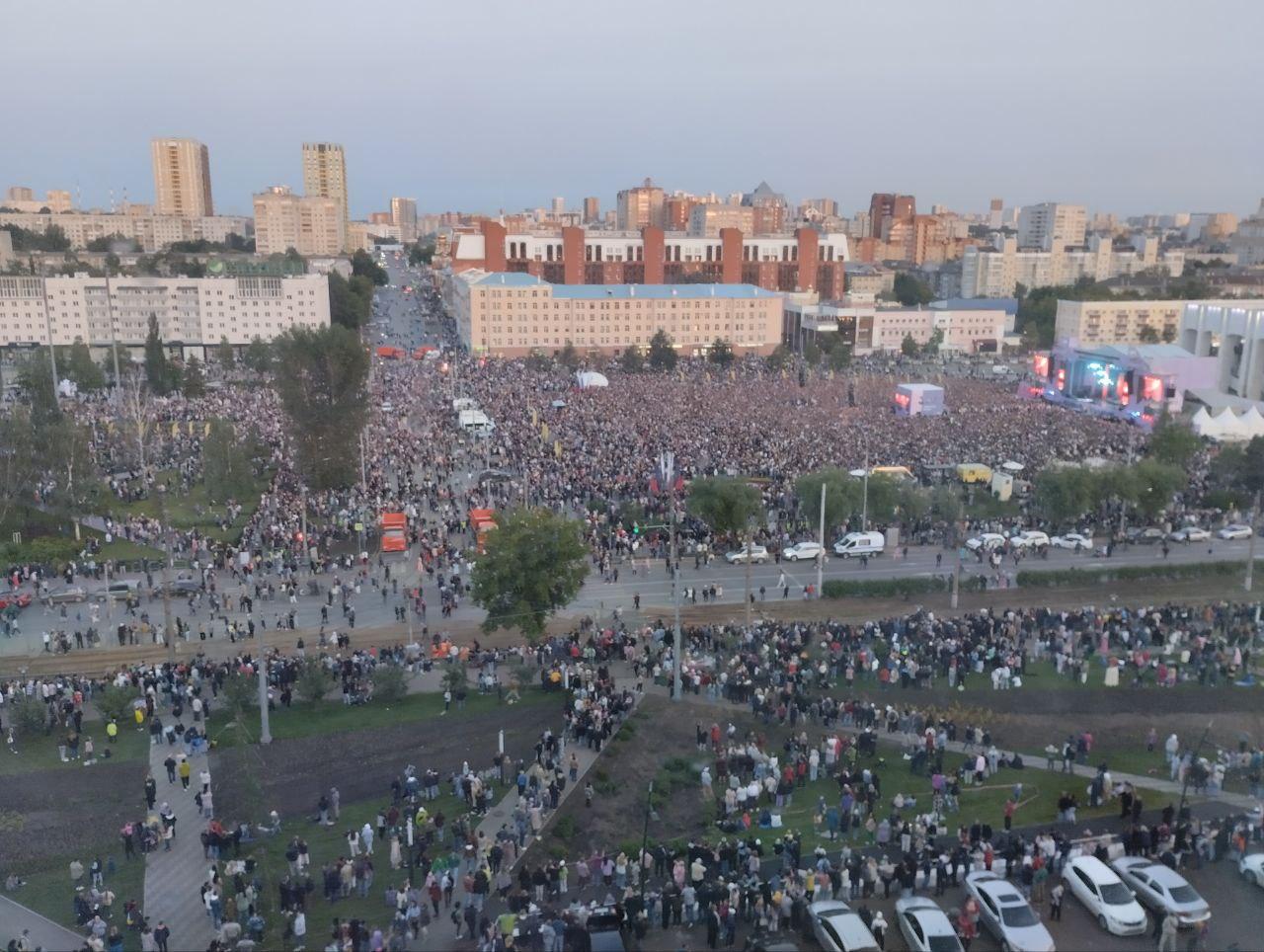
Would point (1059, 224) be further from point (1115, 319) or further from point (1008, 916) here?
point (1008, 916)

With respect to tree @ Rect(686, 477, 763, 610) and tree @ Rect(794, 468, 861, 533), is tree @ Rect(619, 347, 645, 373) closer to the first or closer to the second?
tree @ Rect(794, 468, 861, 533)

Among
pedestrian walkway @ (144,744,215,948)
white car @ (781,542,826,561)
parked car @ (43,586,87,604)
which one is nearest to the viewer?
pedestrian walkway @ (144,744,215,948)

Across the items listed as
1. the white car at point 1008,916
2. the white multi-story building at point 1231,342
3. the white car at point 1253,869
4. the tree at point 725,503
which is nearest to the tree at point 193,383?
the tree at point 725,503

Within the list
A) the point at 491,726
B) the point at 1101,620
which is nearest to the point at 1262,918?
the point at 1101,620

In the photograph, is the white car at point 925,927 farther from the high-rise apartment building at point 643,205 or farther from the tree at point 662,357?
the high-rise apartment building at point 643,205

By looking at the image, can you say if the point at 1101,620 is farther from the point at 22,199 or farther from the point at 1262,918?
the point at 22,199

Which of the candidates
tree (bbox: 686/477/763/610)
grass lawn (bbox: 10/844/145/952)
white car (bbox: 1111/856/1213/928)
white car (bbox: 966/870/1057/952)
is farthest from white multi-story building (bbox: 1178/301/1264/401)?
grass lawn (bbox: 10/844/145/952)
